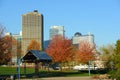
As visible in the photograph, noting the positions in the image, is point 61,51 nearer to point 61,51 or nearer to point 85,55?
point 61,51

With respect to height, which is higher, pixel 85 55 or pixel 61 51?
pixel 61 51

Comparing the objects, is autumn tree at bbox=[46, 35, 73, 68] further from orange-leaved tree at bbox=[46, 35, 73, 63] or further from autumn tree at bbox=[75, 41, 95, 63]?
autumn tree at bbox=[75, 41, 95, 63]

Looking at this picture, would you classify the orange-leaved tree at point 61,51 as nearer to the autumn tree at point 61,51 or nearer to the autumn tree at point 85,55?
the autumn tree at point 61,51

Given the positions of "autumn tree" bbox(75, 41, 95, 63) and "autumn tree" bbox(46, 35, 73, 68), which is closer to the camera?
"autumn tree" bbox(46, 35, 73, 68)

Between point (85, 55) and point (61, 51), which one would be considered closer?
point (61, 51)

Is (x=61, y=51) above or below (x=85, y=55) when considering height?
above

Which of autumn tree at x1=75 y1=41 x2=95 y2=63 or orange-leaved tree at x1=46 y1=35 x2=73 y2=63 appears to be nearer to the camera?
orange-leaved tree at x1=46 y1=35 x2=73 y2=63

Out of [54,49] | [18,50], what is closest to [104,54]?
[54,49]

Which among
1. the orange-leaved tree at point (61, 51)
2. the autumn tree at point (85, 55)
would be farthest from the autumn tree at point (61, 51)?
the autumn tree at point (85, 55)

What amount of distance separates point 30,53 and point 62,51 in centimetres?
2566

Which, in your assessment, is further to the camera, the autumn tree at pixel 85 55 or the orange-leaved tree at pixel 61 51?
the autumn tree at pixel 85 55

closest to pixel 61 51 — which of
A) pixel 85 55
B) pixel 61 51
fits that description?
pixel 61 51

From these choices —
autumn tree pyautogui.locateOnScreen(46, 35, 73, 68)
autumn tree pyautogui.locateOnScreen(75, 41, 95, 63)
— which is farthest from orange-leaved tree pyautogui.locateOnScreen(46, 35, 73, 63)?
autumn tree pyautogui.locateOnScreen(75, 41, 95, 63)

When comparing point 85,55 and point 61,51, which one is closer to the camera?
point 61,51
